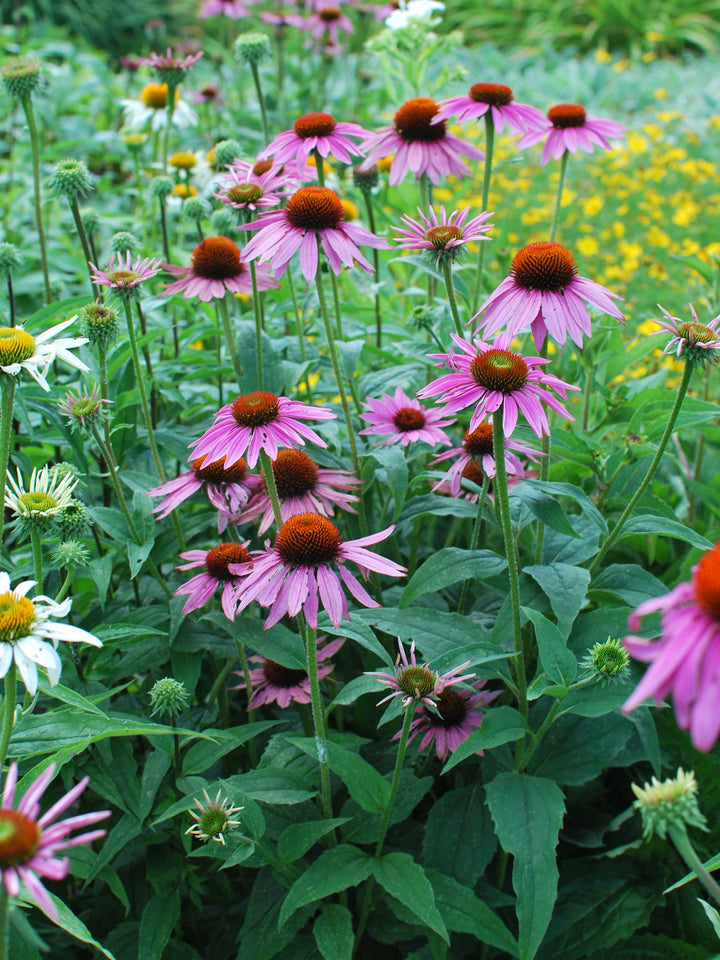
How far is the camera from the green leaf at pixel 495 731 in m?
1.47

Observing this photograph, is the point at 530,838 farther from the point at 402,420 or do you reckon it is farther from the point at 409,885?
the point at 402,420

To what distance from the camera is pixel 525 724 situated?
159cm

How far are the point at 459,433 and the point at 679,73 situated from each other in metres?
8.42

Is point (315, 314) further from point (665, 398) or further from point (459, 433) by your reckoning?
point (665, 398)

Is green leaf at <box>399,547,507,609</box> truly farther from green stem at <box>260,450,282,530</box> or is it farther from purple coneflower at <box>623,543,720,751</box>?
purple coneflower at <box>623,543,720,751</box>

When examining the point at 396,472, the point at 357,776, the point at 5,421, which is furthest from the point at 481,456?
the point at 5,421

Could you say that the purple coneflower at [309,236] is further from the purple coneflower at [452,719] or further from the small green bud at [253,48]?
the small green bud at [253,48]

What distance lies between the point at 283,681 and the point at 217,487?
1.41 feet

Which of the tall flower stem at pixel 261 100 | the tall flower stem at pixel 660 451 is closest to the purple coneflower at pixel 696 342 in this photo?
the tall flower stem at pixel 660 451

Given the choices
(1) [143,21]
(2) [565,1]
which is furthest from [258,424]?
(2) [565,1]

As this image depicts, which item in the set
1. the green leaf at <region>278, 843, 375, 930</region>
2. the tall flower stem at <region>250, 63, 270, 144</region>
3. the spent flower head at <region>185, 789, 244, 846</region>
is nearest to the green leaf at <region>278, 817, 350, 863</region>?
the green leaf at <region>278, 843, 375, 930</region>

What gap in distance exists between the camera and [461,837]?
1707mm

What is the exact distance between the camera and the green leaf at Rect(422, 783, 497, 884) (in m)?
1.67

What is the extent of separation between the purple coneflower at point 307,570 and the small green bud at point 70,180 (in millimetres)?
1226
